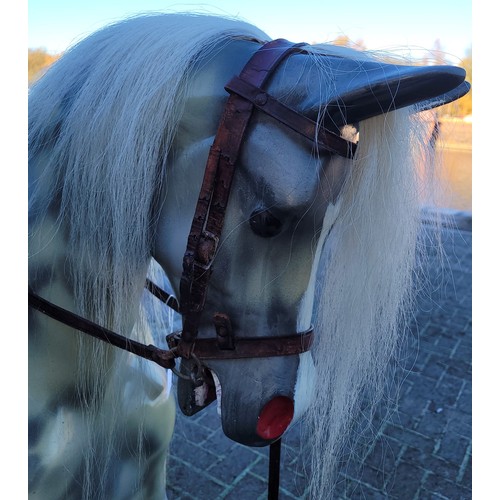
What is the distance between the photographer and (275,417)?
2.84 ft

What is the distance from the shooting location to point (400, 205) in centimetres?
87

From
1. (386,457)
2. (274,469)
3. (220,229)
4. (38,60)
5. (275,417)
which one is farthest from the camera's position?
(386,457)

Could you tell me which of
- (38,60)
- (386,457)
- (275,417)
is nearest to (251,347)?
(275,417)

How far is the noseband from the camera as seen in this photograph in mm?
713

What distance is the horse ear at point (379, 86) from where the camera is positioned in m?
0.64

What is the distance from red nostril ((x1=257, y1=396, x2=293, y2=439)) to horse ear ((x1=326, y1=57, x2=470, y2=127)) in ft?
1.64

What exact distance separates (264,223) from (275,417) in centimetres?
38

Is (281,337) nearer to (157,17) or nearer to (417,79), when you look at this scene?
(417,79)

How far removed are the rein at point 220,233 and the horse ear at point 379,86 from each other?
0.05m

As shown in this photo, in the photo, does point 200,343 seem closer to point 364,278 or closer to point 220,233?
point 220,233

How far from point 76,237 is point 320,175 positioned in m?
0.44

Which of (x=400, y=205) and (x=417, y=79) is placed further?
(x=400, y=205)

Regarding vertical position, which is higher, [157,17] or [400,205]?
[157,17]
